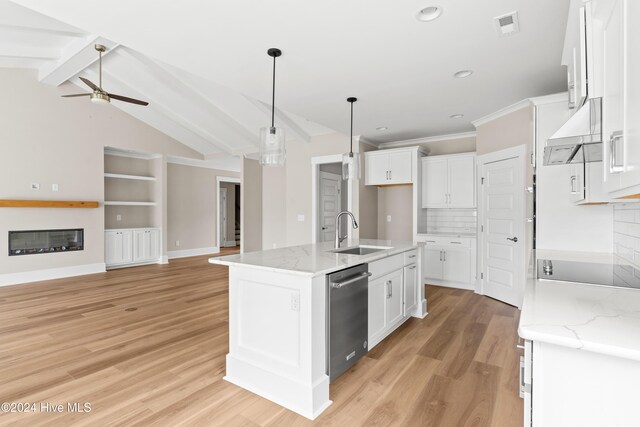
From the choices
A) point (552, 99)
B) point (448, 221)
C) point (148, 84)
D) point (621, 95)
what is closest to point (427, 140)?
point (448, 221)

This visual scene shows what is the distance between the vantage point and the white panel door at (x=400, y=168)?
5508mm

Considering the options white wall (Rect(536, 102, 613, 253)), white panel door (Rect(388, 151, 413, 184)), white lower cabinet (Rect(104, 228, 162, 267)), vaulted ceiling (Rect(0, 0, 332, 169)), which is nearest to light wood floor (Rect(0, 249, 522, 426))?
white wall (Rect(536, 102, 613, 253))

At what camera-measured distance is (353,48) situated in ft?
9.25

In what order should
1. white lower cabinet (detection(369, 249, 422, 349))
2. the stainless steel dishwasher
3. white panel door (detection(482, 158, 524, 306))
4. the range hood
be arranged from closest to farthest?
1. the range hood
2. the stainless steel dishwasher
3. white lower cabinet (detection(369, 249, 422, 349))
4. white panel door (detection(482, 158, 524, 306))

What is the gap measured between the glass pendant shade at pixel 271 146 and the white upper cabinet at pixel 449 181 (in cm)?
341

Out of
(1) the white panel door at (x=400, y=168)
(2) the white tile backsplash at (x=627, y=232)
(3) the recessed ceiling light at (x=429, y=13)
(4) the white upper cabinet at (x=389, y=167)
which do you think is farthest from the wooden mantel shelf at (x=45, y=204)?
(2) the white tile backsplash at (x=627, y=232)

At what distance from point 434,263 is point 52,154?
23.0 feet

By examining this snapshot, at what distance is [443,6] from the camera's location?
2229 mm

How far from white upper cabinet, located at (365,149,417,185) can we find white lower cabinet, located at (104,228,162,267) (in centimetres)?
511

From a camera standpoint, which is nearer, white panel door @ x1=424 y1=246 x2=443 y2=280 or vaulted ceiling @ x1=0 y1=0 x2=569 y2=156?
vaulted ceiling @ x1=0 y1=0 x2=569 y2=156

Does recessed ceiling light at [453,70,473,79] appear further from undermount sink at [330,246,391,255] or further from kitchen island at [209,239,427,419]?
kitchen island at [209,239,427,419]

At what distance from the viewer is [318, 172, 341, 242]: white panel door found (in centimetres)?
663

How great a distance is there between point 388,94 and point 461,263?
9.47 ft

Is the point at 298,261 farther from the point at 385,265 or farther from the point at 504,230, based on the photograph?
Result: the point at 504,230
